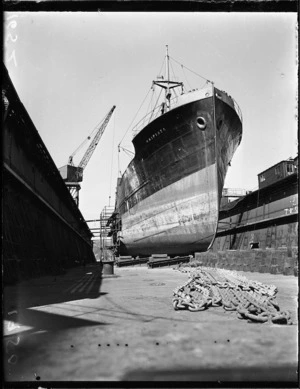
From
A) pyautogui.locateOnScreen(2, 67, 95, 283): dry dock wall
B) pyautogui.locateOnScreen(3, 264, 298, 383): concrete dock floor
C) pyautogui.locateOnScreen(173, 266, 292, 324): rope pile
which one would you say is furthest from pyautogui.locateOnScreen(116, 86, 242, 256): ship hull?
pyautogui.locateOnScreen(3, 264, 298, 383): concrete dock floor

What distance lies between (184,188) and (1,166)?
13909 millimetres

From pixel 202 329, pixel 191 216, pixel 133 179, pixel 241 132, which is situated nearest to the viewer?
pixel 202 329

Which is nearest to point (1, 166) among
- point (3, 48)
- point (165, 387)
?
point (3, 48)

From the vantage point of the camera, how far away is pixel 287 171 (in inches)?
886

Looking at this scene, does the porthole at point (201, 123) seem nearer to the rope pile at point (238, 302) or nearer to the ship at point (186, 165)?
the ship at point (186, 165)

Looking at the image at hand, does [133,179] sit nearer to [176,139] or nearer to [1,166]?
[176,139]

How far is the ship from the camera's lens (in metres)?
14.6

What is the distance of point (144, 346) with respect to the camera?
8.68ft

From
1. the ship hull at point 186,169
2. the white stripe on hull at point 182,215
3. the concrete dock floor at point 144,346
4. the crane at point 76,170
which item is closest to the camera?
the concrete dock floor at point 144,346

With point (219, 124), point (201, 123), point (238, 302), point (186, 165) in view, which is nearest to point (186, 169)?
point (186, 165)

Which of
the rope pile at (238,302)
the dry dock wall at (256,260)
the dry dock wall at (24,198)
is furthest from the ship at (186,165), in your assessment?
the rope pile at (238,302)

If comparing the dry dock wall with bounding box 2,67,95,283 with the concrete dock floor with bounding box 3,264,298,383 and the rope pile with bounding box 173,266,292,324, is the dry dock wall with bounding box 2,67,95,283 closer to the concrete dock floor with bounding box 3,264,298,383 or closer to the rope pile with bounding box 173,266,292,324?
the concrete dock floor with bounding box 3,264,298,383

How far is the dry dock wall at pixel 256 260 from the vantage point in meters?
9.02

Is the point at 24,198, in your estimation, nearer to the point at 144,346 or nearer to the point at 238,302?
the point at 238,302
